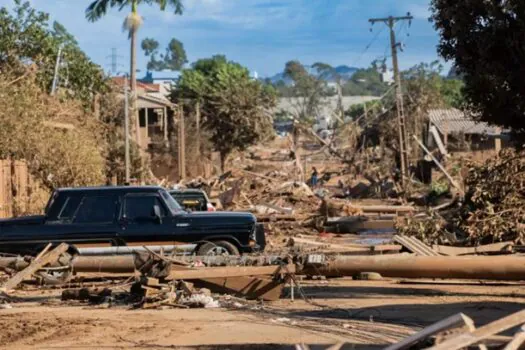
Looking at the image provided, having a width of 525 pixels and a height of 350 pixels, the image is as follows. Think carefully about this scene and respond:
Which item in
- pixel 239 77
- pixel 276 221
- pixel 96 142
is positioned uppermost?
pixel 239 77

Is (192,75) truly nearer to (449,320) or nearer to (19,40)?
(19,40)

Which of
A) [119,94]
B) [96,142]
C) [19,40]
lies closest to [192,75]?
[119,94]

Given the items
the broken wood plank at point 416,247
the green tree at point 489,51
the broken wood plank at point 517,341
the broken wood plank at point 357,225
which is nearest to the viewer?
the broken wood plank at point 517,341

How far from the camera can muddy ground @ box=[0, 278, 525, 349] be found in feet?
40.4

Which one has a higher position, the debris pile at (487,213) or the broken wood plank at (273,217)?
the debris pile at (487,213)

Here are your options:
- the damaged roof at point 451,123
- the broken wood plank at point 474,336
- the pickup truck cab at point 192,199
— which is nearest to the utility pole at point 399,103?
the damaged roof at point 451,123

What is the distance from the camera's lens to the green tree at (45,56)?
44.3 metres

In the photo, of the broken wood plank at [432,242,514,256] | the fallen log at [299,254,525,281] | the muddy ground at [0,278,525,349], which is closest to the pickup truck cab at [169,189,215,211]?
the broken wood plank at [432,242,514,256]

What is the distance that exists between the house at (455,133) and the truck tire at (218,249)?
107ft

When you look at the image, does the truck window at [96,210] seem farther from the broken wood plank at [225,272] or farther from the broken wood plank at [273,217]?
the broken wood plank at [273,217]

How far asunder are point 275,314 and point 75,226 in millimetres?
6571

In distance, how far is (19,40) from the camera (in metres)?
45.3

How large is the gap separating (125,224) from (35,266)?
3.36m

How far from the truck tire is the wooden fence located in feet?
34.9
